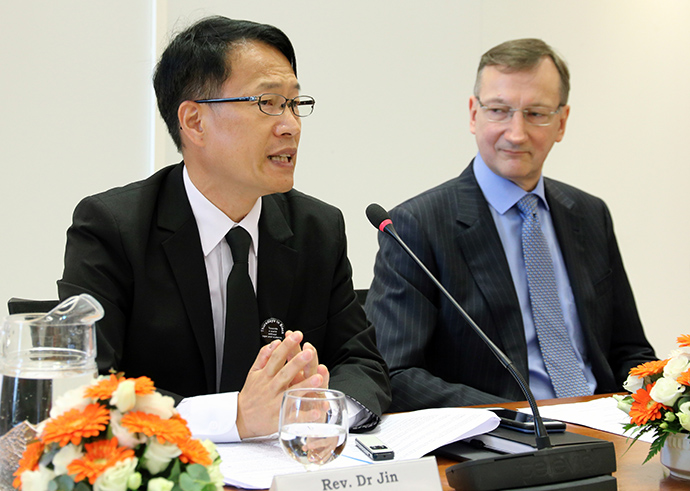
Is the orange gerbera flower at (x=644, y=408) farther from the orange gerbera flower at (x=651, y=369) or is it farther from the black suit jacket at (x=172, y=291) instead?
the black suit jacket at (x=172, y=291)

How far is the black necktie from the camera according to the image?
1.71 meters

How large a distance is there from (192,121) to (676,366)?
1.27 m

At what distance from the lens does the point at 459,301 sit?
2.25 metres

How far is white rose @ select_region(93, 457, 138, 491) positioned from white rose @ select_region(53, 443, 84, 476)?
37mm

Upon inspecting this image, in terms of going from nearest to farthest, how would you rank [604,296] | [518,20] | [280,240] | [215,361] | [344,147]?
1. [215,361]
2. [280,240]
3. [604,296]
4. [344,147]
5. [518,20]

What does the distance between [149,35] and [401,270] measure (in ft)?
4.72

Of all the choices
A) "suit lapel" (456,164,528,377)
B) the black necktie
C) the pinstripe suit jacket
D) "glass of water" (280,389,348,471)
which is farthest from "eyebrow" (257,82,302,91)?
"glass of water" (280,389,348,471)

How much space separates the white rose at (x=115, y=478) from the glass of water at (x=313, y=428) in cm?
33

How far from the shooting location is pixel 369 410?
4.97 feet

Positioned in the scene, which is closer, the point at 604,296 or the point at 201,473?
the point at 201,473

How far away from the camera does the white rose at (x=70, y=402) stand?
76 centimetres

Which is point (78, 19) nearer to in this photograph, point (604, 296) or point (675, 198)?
point (604, 296)

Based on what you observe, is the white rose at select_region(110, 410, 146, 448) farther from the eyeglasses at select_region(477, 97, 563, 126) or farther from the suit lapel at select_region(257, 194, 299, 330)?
the eyeglasses at select_region(477, 97, 563, 126)

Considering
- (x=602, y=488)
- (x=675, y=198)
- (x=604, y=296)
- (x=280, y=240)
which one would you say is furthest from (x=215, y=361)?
(x=675, y=198)
